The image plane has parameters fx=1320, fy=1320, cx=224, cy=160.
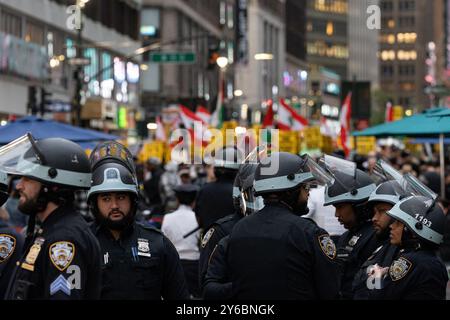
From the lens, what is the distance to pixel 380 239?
29.7 ft

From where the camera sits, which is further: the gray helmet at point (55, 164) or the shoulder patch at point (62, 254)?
the gray helmet at point (55, 164)

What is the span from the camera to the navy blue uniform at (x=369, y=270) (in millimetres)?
8266

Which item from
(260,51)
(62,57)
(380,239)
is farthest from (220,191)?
(260,51)

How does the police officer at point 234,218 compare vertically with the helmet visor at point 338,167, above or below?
below

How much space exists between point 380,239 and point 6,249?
2.67 meters

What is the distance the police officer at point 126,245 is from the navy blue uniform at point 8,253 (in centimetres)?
51

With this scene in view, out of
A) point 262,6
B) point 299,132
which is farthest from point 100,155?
point 262,6

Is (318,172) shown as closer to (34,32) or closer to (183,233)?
(183,233)

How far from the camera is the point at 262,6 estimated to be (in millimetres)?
136625

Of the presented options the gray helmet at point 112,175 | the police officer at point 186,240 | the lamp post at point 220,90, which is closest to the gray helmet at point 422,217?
the gray helmet at point 112,175

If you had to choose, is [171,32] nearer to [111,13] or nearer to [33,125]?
[111,13]

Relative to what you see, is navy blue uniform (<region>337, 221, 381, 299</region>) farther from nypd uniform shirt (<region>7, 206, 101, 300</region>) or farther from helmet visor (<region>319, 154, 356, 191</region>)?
nypd uniform shirt (<region>7, 206, 101, 300</region>)

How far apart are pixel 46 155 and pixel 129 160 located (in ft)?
5.34

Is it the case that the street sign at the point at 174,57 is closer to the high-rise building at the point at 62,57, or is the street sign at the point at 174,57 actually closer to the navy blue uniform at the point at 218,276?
the high-rise building at the point at 62,57
